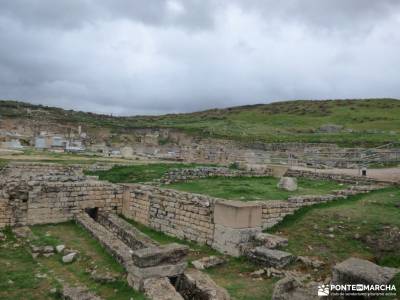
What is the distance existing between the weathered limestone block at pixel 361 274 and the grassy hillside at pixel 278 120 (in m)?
33.3

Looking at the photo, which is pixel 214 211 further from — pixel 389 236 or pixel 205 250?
pixel 389 236

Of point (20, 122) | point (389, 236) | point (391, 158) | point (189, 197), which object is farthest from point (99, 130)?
point (389, 236)

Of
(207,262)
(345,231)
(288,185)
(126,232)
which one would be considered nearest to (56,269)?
(126,232)

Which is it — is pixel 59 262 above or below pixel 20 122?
below

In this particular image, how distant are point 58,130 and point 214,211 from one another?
1988 inches

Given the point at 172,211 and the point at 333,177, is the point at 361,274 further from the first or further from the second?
the point at 333,177

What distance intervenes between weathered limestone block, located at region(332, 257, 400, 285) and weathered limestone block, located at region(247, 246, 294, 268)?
1.76 meters

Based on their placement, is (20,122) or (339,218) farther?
(20,122)

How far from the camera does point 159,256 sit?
758cm

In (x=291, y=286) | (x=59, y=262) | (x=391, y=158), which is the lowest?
(x=59, y=262)

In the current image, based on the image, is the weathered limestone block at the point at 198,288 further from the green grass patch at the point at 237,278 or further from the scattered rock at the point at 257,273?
the scattered rock at the point at 257,273

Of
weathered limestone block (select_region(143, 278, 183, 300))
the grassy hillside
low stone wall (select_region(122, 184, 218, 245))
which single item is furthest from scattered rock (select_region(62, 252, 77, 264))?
the grassy hillside

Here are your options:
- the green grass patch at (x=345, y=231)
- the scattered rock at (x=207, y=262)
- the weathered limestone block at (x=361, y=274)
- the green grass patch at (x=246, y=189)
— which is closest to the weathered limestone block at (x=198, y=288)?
the scattered rock at (x=207, y=262)

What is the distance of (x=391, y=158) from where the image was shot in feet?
83.5
